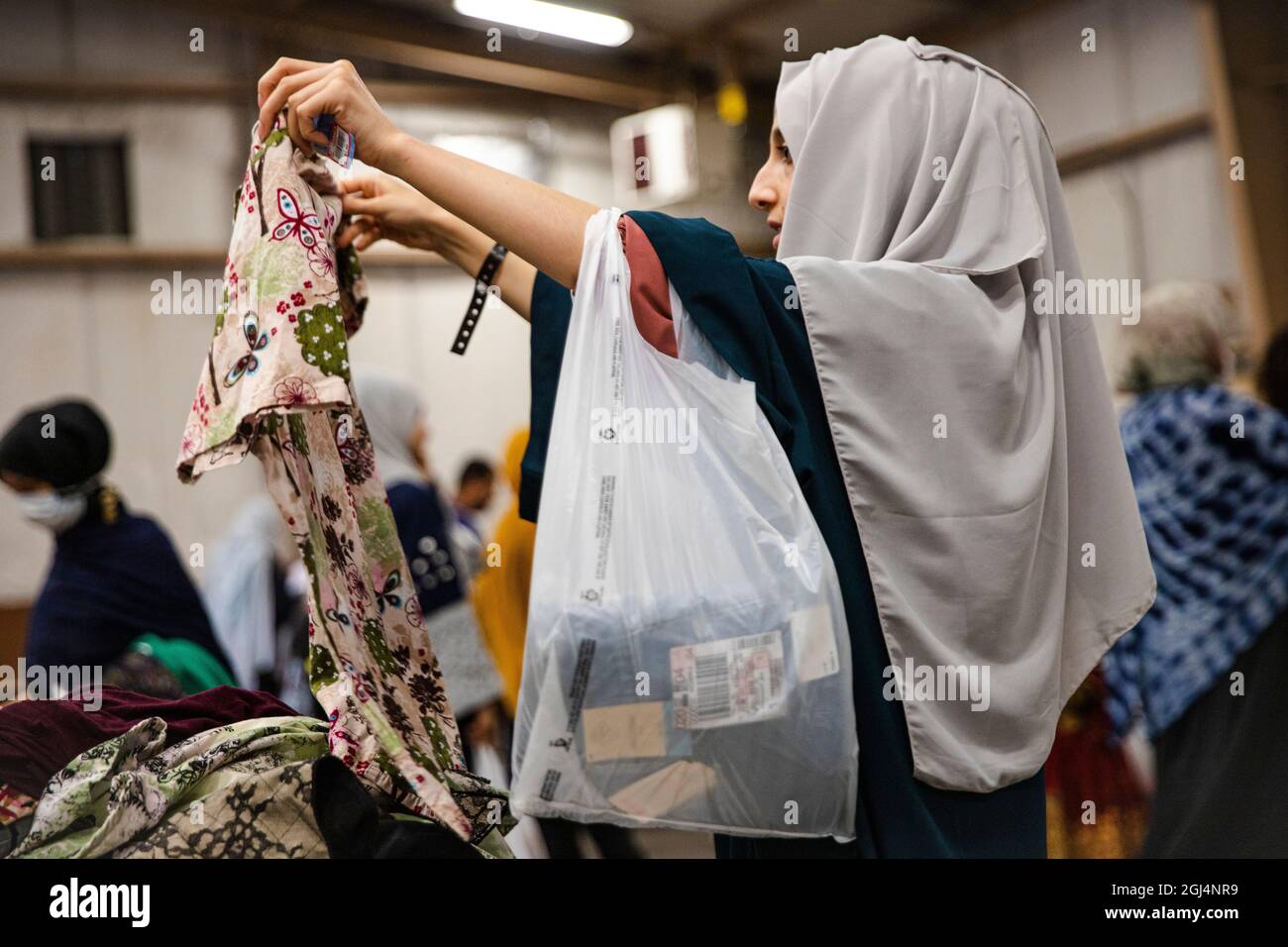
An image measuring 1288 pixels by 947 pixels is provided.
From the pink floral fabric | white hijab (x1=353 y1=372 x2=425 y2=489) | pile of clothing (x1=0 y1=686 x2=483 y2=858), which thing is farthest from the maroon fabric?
white hijab (x1=353 y1=372 x2=425 y2=489)

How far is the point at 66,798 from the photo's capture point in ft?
3.57

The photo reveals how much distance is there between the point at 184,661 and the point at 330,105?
4.19 ft

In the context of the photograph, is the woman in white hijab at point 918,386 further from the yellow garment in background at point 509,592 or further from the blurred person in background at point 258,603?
the blurred person in background at point 258,603

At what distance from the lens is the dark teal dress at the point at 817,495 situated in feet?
3.87

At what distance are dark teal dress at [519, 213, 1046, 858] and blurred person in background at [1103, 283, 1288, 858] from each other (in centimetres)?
117

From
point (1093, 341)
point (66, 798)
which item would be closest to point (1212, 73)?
point (1093, 341)

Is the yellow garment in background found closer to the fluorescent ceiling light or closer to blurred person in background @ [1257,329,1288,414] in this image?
blurred person in background @ [1257,329,1288,414]

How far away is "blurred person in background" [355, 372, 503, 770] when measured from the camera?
2768mm

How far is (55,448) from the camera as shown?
7.41 feet

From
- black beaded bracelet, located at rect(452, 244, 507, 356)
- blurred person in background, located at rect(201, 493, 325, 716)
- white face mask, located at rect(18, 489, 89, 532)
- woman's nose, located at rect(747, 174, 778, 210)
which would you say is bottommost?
blurred person in background, located at rect(201, 493, 325, 716)

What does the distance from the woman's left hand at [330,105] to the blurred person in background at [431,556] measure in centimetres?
151

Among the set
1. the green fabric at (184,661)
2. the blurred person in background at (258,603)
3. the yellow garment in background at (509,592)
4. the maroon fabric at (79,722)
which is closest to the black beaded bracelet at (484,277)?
the maroon fabric at (79,722)

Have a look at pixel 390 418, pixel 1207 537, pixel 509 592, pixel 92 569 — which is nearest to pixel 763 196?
pixel 1207 537
